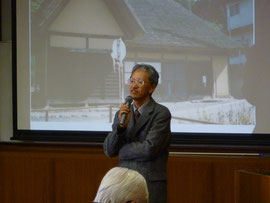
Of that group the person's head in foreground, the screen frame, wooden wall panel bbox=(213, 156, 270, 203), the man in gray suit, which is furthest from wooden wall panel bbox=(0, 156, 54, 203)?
the person's head in foreground

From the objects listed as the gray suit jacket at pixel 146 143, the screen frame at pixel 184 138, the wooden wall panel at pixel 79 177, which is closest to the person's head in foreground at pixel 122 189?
the gray suit jacket at pixel 146 143

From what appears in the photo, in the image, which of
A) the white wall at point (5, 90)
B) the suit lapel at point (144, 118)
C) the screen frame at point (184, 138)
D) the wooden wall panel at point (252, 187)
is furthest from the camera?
the white wall at point (5, 90)

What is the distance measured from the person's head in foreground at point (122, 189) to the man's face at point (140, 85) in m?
1.16

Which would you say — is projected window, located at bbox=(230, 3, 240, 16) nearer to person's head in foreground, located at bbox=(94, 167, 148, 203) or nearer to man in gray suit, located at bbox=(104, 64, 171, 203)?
man in gray suit, located at bbox=(104, 64, 171, 203)

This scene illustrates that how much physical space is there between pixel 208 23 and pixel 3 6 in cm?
228

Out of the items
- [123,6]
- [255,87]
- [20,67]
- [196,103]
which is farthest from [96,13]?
[255,87]

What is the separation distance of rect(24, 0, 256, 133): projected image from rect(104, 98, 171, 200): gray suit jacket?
1.95 meters

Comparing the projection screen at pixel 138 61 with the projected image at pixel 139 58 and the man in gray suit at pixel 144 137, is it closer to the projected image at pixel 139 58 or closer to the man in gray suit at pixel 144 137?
the projected image at pixel 139 58

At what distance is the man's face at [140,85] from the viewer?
2.67 m

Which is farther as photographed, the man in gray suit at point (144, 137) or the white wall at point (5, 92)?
the white wall at point (5, 92)

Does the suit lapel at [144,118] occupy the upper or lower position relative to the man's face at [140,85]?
lower

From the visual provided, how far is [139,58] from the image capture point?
4.72 metres

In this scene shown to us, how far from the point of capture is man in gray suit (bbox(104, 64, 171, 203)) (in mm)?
2570

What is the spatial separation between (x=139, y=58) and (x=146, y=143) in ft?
7.40
